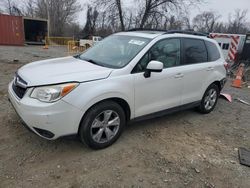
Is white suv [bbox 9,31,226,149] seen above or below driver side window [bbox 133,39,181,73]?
below

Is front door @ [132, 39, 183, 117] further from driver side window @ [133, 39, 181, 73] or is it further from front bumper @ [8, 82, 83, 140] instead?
front bumper @ [8, 82, 83, 140]

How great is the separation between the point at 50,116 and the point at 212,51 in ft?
12.2

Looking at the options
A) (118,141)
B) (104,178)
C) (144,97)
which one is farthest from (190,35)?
(104,178)

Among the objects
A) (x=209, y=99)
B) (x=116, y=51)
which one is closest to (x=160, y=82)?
(x=116, y=51)

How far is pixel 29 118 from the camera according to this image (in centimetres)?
294

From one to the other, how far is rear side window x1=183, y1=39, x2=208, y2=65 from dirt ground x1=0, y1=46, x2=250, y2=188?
1.28 m

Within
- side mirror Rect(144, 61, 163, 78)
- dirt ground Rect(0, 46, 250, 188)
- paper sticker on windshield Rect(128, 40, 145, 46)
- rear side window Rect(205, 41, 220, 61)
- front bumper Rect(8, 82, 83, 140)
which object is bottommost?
dirt ground Rect(0, 46, 250, 188)

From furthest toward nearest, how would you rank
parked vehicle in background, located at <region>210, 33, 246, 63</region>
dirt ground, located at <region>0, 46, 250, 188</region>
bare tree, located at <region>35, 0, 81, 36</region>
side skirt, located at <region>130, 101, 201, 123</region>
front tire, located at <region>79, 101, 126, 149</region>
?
bare tree, located at <region>35, 0, 81, 36</region>
parked vehicle in background, located at <region>210, 33, 246, 63</region>
side skirt, located at <region>130, 101, 201, 123</region>
front tire, located at <region>79, 101, 126, 149</region>
dirt ground, located at <region>0, 46, 250, 188</region>

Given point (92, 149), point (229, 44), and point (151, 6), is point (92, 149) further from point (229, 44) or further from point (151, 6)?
point (151, 6)

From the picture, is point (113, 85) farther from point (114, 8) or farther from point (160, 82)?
point (114, 8)

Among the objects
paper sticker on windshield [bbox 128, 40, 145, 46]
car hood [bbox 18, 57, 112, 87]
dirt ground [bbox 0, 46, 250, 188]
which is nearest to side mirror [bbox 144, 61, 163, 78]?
paper sticker on windshield [bbox 128, 40, 145, 46]

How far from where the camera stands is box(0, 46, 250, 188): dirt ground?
2.86m

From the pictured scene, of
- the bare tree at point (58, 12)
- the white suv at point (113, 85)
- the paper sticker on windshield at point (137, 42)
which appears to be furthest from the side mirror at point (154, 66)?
the bare tree at point (58, 12)

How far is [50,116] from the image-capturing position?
286cm
